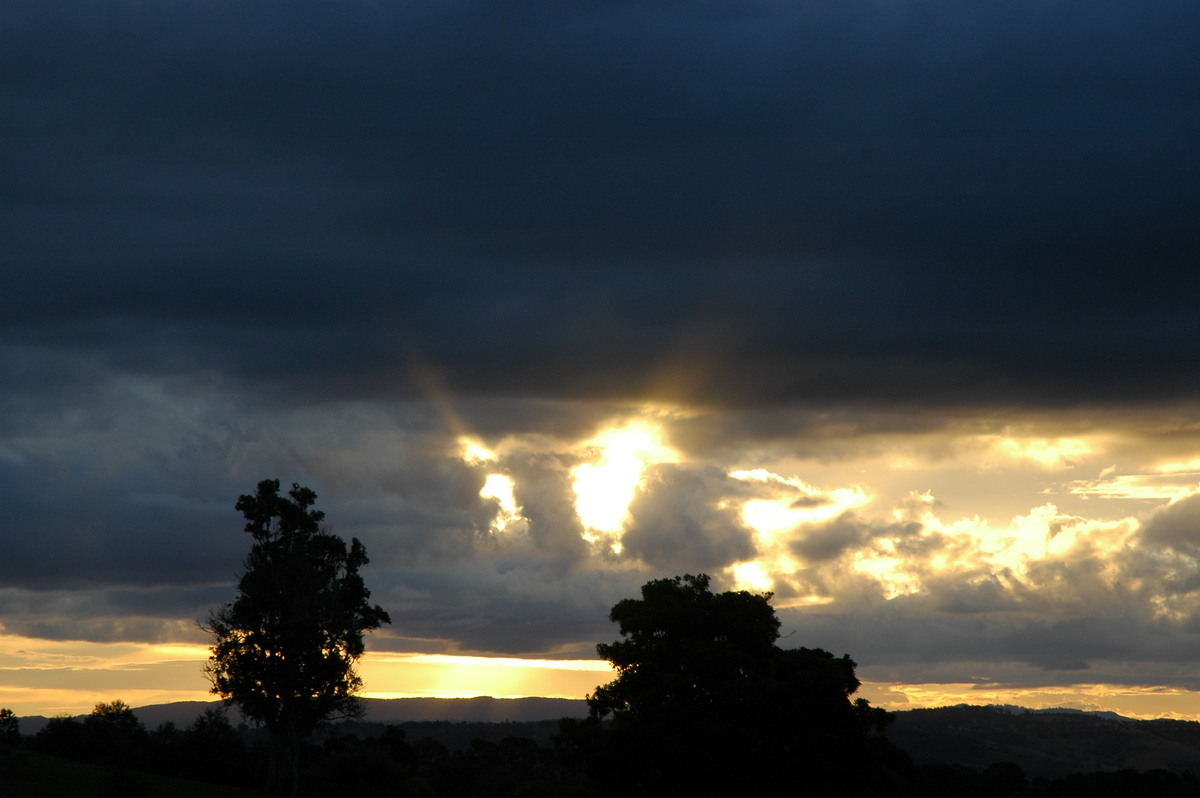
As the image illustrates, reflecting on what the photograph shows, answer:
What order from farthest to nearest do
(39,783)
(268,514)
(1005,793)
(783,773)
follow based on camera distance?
(1005,793)
(268,514)
(39,783)
(783,773)

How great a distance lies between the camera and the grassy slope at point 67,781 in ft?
224

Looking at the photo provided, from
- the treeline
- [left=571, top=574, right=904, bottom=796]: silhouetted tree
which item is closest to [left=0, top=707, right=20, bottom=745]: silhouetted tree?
the treeline

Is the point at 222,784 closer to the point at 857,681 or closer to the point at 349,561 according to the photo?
the point at 349,561

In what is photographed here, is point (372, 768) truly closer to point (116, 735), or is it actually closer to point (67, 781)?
point (67, 781)

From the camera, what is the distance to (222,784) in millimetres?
91125

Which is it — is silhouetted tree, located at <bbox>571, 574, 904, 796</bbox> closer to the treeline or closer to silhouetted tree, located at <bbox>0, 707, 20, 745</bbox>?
the treeline

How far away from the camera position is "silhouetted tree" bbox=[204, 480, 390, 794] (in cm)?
8525

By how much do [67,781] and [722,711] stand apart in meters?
35.1

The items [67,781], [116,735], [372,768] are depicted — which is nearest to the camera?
[67,781]

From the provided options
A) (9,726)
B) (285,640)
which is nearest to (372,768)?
(285,640)

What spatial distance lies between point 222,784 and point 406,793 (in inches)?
634

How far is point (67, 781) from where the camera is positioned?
73438mm

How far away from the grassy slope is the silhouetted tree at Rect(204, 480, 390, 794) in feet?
19.2

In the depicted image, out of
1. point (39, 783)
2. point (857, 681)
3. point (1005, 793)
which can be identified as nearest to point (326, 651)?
point (39, 783)
